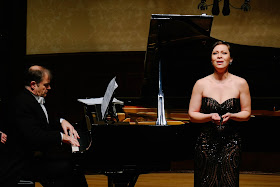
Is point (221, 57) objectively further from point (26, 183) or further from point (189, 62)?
point (26, 183)

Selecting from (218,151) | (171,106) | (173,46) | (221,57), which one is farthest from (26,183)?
(171,106)

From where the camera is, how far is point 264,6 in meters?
5.44

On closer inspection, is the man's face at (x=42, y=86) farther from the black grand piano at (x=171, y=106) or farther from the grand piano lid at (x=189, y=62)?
the grand piano lid at (x=189, y=62)

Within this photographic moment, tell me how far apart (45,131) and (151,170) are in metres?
0.82

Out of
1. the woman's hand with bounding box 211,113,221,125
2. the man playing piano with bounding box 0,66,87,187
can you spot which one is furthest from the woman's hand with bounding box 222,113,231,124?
the man playing piano with bounding box 0,66,87,187

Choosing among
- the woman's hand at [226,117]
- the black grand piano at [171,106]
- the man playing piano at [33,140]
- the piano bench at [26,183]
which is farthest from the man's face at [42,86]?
the woman's hand at [226,117]

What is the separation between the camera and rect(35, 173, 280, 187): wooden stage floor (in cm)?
431

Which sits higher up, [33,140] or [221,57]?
[221,57]

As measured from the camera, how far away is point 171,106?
399 cm

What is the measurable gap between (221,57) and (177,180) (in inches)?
103

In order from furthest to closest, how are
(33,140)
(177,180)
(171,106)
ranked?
(177,180)
(171,106)
(33,140)

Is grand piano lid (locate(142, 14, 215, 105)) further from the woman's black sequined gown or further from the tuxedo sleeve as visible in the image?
the tuxedo sleeve

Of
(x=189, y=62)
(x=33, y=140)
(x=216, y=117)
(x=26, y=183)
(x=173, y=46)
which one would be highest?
(x=173, y=46)

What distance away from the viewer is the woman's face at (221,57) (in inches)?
91.4
